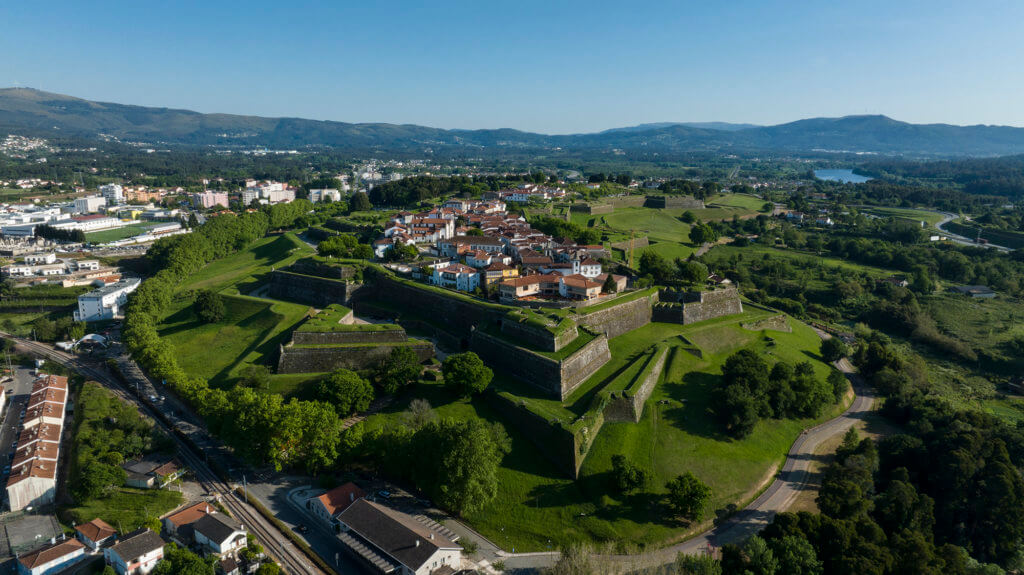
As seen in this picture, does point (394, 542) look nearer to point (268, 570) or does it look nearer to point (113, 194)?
point (268, 570)

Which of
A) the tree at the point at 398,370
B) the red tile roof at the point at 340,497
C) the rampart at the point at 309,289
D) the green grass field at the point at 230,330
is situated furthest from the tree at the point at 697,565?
the rampart at the point at 309,289

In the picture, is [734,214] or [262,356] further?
[734,214]

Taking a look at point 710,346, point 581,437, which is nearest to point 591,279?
point 710,346

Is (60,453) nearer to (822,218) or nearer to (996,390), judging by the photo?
(996,390)

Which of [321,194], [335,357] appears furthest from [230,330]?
[321,194]

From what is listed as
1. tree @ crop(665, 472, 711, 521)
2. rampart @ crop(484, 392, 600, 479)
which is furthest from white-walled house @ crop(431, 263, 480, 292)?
tree @ crop(665, 472, 711, 521)

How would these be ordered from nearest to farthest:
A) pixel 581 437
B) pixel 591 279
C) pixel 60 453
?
pixel 581 437, pixel 60 453, pixel 591 279
